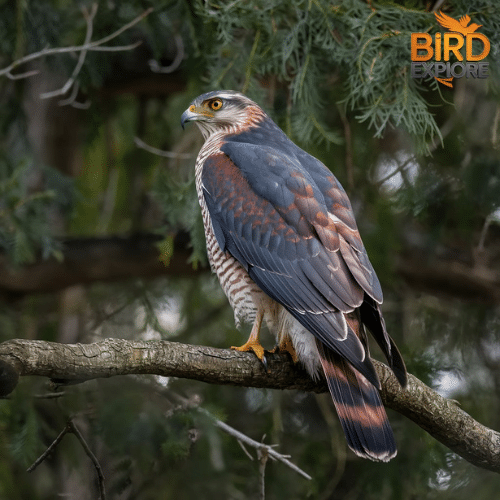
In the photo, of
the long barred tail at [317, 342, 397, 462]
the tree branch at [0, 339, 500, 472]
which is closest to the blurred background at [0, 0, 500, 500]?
the tree branch at [0, 339, 500, 472]

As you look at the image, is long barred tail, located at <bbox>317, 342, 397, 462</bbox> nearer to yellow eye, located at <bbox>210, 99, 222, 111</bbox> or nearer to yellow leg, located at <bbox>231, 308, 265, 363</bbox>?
yellow leg, located at <bbox>231, 308, 265, 363</bbox>

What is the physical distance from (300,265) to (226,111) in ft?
3.67

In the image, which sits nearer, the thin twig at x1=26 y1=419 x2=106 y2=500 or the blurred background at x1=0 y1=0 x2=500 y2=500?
the thin twig at x1=26 y1=419 x2=106 y2=500

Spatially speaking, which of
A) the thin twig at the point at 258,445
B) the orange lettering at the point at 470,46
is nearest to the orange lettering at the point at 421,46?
the orange lettering at the point at 470,46

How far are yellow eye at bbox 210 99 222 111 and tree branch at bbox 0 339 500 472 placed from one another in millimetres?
1368

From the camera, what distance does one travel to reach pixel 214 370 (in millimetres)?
2600

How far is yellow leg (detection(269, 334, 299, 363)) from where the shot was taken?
309 cm

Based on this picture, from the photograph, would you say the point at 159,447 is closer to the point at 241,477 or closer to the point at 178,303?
the point at 241,477

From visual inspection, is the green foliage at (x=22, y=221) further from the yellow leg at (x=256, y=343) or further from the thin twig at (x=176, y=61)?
the yellow leg at (x=256, y=343)

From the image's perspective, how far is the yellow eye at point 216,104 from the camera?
371cm

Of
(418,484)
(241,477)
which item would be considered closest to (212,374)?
(241,477)

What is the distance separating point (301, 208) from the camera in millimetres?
3082

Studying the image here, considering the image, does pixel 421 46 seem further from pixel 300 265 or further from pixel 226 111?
pixel 300 265

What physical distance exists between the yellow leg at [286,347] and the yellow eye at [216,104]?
1272 mm
